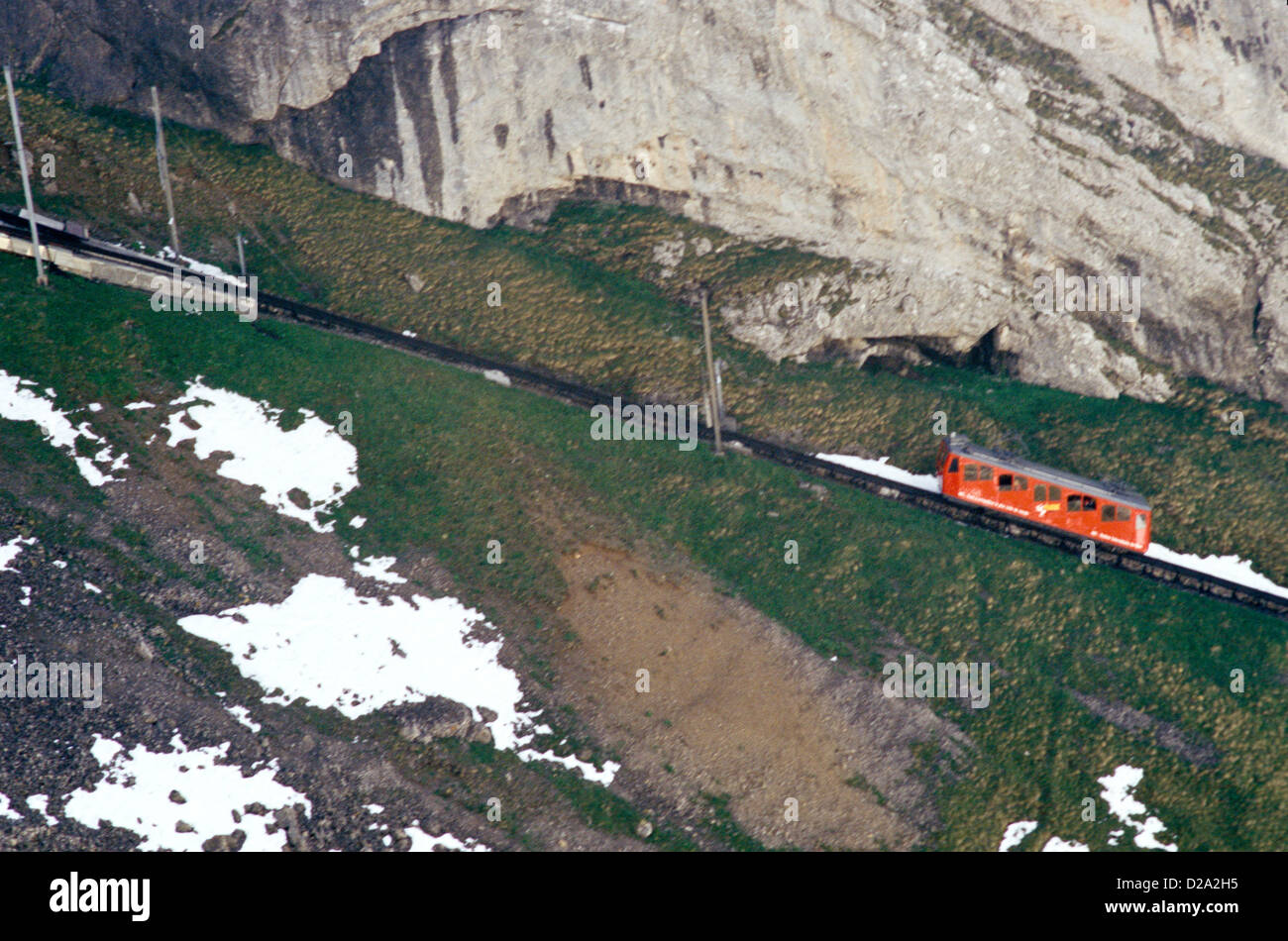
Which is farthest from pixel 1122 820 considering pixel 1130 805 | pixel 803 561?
pixel 803 561

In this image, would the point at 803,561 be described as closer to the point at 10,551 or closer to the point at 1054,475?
the point at 1054,475

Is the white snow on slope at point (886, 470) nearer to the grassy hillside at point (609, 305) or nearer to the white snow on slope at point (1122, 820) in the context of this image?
the grassy hillside at point (609, 305)

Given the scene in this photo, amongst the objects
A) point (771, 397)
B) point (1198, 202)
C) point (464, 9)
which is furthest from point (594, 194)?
point (1198, 202)

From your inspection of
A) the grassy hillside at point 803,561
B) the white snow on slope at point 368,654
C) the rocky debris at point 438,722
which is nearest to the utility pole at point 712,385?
the grassy hillside at point 803,561

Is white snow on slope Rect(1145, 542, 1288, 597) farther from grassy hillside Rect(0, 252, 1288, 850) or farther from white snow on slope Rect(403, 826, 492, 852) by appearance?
white snow on slope Rect(403, 826, 492, 852)

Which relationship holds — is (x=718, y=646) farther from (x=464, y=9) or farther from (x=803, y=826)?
(x=464, y=9)

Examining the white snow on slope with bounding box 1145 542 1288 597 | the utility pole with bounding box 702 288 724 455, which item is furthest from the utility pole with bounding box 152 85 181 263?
the white snow on slope with bounding box 1145 542 1288 597
